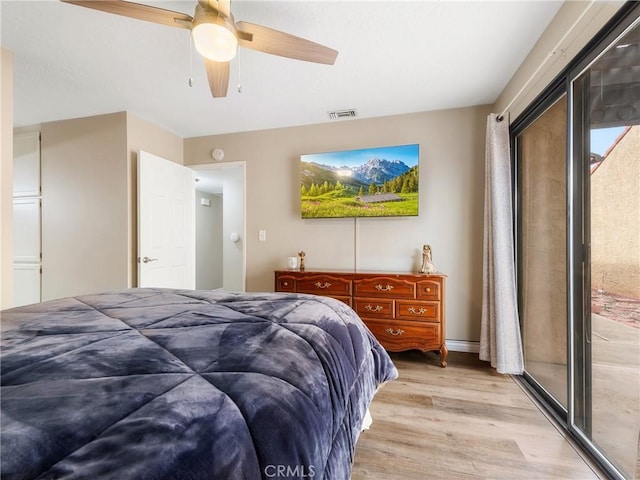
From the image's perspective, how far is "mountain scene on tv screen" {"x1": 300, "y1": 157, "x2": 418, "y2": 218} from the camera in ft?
9.46

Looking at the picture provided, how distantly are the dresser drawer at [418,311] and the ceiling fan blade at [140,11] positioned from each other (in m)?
2.47

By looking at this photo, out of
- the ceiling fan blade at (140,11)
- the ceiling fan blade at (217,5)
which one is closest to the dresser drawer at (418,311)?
the ceiling fan blade at (217,5)

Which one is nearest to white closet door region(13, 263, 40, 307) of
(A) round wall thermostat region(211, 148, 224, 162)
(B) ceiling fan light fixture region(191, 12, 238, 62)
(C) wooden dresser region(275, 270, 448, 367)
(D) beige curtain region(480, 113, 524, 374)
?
(A) round wall thermostat region(211, 148, 224, 162)

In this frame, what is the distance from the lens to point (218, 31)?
4.55ft

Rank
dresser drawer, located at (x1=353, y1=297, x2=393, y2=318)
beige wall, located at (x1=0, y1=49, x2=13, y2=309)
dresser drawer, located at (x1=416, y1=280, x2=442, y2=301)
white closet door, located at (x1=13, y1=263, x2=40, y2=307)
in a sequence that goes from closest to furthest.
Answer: beige wall, located at (x1=0, y1=49, x2=13, y2=309)
dresser drawer, located at (x1=416, y1=280, x2=442, y2=301)
dresser drawer, located at (x1=353, y1=297, x2=393, y2=318)
white closet door, located at (x1=13, y1=263, x2=40, y2=307)

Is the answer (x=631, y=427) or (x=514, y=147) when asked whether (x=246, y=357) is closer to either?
(x=631, y=427)

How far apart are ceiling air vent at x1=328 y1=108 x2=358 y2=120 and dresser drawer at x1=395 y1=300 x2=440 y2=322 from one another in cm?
197

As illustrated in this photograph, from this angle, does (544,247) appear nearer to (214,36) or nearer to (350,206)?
(350,206)

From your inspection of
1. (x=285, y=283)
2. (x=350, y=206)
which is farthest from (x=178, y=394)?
(x=350, y=206)

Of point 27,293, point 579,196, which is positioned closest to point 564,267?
point 579,196

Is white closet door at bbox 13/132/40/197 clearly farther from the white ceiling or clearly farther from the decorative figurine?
the decorative figurine

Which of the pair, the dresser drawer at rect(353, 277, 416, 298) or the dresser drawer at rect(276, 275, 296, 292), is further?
the dresser drawer at rect(276, 275, 296, 292)

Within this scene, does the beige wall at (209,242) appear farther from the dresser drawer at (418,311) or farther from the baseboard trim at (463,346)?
the baseboard trim at (463,346)

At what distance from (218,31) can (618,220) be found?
2104 millimetres
